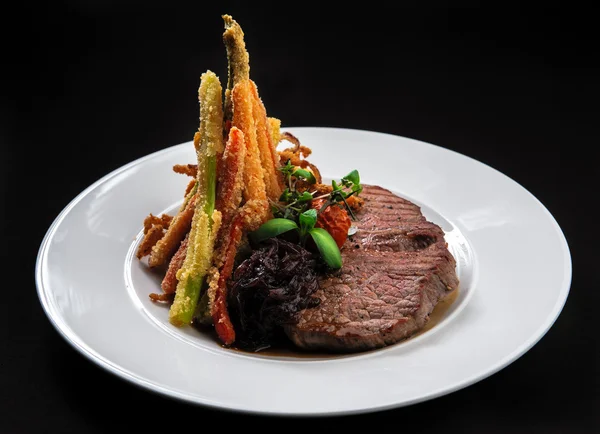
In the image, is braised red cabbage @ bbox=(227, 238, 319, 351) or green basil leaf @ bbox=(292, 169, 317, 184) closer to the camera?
braised red cabbage @ bbox=(227, 238, 319, 351)

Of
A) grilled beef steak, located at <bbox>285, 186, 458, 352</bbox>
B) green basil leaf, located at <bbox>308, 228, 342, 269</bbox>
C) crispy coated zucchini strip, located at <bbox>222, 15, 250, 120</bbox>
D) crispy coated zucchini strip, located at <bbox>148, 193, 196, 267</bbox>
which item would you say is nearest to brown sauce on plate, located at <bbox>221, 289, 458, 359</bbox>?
grilled beef steak, located at <bbox>285, 186, 458, 352</bbox>

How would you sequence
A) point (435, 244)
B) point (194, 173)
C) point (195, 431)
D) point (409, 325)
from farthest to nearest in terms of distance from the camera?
1. point (194, 173)
2. point (435, 244)
3. point (409, 325)
4. point (195, 431)

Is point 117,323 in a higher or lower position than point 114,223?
lower

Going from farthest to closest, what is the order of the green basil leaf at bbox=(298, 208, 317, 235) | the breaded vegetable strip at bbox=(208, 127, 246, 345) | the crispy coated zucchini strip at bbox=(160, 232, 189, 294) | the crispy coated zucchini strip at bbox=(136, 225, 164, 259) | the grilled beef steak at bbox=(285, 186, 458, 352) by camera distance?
the crispy coated zucchini strip at bbox=(136, 225, 164, 259) < the crispy coated zucchini strip at bbox=(160, 232, 189, 294) < the green basil leaf at bbox=(298, 208, 317, 235) < the breaded vegetable strip at bbox=(208, 127, 246, 345) < the grilled beef steak at bbox=(285, 186, 458, 352)

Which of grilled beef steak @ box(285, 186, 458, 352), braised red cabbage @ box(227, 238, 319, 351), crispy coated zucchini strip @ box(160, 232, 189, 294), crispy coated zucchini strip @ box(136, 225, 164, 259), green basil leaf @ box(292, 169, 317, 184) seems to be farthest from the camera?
crispy coated zucchini strip @ box(136, 225, 164, 259)

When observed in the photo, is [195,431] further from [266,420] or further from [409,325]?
[409,325]

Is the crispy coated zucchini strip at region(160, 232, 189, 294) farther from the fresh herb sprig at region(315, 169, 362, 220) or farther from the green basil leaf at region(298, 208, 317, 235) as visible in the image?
the fresh herb sprig at region(315, 169, 362, 220)

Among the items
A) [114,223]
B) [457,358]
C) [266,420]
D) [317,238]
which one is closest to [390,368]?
[457,358]
